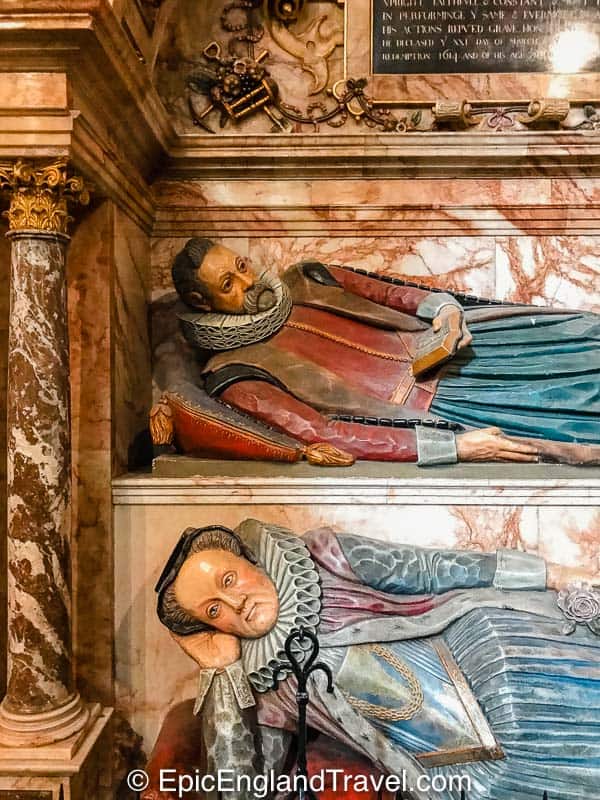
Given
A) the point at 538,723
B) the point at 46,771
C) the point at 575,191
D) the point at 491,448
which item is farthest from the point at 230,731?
the point at 575,191

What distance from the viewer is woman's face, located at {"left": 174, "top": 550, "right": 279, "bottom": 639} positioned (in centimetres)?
211

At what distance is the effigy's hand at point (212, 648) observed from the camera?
2145 mm

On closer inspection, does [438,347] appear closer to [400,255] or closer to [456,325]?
[456,325]

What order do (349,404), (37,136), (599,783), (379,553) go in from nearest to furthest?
(599,783) → (37,136) → (379,553) → (349,404)

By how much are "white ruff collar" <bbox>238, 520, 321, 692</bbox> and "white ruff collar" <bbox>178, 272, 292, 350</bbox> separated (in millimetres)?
1002

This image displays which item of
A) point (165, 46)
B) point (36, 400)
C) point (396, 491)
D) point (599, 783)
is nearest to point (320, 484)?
point (396, 491)

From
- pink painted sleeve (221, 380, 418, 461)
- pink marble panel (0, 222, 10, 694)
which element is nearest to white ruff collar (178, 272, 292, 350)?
pink painted sleeve (221, 380, 418, 461)

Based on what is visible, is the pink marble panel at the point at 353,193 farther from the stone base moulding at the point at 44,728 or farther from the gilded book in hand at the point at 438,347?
the stone base moulding at the point at 44,728

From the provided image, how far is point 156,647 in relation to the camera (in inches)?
106

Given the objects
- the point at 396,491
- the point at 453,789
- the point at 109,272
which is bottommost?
the point at 453,789

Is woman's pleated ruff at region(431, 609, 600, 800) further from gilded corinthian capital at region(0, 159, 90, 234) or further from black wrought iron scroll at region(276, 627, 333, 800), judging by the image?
gilded corinthian capital at region(0, 159, 90, 234)

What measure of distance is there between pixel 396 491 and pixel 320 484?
312 mm

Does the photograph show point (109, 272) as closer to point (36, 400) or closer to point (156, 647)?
point (36, 400)

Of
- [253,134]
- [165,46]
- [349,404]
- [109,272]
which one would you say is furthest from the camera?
[165,46]
